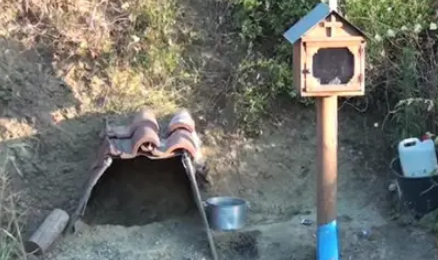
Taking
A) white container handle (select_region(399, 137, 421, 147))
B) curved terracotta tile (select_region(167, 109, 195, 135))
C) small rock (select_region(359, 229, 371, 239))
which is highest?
curved terracotta tile (select_region(167, 109, 195, 135))

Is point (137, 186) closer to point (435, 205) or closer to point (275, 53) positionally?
point (275, 53)

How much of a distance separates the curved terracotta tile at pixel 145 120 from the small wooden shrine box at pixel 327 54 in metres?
1.15

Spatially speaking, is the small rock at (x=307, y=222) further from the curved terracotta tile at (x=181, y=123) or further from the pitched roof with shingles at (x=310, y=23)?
the pitched roof with shingles at (x=310, y=23)

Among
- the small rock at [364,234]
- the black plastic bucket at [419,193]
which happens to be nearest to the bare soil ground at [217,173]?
the small rock at [364,234]

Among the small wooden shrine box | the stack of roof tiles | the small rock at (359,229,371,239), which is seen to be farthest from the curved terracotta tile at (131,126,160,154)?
the small rock at (359,229,371,239)

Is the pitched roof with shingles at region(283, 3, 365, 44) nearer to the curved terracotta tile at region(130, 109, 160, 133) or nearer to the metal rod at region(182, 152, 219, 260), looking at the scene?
the metal rod at region(182, 152, 219, 260)

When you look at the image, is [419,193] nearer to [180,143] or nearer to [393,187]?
[393,187]

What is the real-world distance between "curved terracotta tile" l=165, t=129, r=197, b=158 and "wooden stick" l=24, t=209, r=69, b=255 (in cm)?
83

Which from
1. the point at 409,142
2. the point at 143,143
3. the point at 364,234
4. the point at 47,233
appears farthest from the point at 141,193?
the point at 409,142

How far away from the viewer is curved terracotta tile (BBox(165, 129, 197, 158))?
5.51 meters

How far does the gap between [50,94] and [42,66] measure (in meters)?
0.27

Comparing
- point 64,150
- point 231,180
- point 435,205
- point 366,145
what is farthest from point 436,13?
point 64,150

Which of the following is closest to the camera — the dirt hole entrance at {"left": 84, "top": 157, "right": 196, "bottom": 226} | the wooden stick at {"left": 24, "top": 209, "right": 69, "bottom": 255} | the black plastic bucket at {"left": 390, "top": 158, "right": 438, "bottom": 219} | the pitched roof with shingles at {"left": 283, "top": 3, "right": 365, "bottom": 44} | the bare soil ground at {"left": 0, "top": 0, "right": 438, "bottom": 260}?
the pitched roof with shingles at {"left": 283, "top": 3, "right": 365, "bottom": 44}

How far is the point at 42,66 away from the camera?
657 cm
